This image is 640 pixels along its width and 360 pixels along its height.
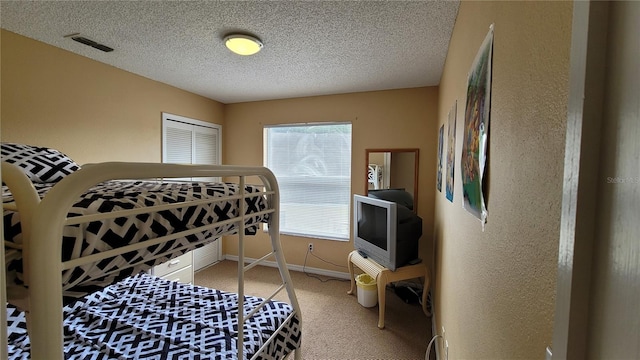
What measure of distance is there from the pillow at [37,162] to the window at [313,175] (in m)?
2.30

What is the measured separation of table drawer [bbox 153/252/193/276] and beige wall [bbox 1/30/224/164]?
3.81 feet

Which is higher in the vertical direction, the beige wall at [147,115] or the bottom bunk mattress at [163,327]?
the beige wall at [147,115]

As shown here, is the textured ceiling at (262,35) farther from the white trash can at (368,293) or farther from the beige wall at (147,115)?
the white trash can at (368,293)

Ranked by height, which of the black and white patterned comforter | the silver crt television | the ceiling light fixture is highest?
the ceiling light fixture

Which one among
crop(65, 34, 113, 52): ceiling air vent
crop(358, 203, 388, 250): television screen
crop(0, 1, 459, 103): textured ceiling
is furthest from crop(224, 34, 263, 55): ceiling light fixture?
crop(358, 203, 388, 250): television screen

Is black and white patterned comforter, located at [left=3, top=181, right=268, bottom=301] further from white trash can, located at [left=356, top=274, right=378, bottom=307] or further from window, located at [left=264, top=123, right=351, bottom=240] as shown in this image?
window, located at [left=264, top=123, right=351, bottom=240]

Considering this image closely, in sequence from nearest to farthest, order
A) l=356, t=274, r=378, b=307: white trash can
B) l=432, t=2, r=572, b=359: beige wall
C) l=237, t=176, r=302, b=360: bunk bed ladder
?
l=432, t=2, r=572, b=359: beige wall, l=237, t=176, r=302, b=360: bunk bed ladder, l=356, t=274, r=378, b=307: white trash can

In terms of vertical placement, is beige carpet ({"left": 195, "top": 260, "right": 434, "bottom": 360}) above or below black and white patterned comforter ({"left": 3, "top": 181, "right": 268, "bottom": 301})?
below

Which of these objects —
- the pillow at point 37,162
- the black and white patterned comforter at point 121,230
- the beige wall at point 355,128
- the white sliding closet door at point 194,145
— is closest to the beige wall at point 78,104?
the white sliding closet door at point 194,145

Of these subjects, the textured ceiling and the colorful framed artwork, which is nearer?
the colorful framed artwork

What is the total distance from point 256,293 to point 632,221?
3.10 metres

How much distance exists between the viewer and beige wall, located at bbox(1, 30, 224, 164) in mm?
1909

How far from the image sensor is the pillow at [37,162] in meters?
1.49

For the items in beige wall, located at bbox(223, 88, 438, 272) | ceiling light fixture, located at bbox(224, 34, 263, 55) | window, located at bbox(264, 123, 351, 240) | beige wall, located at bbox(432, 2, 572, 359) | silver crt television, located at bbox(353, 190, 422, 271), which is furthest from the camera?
window, located at bbox(264, 123, 351, 240)
